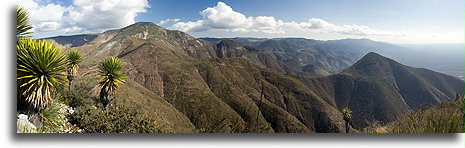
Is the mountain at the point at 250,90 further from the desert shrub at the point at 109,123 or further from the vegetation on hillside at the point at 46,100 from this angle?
the vegetation on hillside at the point at 46,100

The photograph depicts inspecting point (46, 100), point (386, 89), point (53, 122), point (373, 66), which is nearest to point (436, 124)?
point (46, 100)

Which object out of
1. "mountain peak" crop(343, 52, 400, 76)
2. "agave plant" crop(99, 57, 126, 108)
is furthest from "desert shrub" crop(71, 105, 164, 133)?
"mountain peak" crop(343, 52, 400, 76)

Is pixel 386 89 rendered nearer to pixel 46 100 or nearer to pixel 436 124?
pixel 436 124

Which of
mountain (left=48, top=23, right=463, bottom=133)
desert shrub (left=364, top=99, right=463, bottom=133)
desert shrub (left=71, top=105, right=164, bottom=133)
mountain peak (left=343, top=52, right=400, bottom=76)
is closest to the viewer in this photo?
desert shrub (left=364, top=99, right=463, bottom=133)

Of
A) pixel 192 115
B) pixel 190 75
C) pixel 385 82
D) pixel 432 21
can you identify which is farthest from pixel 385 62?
pixel 432 21

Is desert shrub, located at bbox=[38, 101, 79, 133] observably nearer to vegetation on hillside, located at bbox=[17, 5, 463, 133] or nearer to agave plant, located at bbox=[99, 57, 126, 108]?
vegetation on hillside, located at bbox=[17, 5, 463, 133]

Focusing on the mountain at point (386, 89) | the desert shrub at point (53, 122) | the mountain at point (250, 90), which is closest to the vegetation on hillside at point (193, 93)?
the desert shrub at point (53, 122)

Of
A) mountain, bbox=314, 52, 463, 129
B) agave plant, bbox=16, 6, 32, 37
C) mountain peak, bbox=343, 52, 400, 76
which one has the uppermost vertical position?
agave plant, bbox=16, 6, 32, 37
